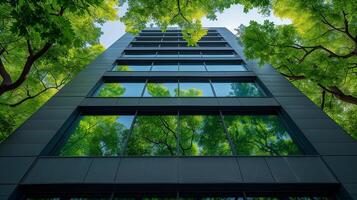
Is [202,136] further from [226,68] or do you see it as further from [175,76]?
[226,68]

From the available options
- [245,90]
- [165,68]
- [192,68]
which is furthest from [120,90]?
[245,90]

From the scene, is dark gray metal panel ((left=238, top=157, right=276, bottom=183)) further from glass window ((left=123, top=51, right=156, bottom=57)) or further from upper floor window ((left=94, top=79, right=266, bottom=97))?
glass window ((left=123, top=51, right=156, bottom=57))

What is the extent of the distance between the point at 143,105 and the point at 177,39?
13818 mm

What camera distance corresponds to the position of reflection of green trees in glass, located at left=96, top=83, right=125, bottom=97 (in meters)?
11.6

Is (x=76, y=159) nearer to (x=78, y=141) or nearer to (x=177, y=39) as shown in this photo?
(x=78, y=141)

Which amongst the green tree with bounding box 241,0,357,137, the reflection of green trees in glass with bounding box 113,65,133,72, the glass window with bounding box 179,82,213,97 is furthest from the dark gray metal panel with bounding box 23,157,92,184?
the green tree with bounding box 241,0,357,137

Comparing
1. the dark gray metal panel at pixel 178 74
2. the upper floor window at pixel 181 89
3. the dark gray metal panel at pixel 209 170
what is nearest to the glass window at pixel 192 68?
the dark gray metal panel at pixel 178 74

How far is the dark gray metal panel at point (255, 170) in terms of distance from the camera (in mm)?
6765

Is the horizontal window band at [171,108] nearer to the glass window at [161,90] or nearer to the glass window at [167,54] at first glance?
the glass window at [161,90]

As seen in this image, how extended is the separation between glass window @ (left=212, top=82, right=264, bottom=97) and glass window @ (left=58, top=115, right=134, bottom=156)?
4747mm

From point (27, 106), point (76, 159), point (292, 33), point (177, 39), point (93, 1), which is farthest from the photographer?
point (177, 39)

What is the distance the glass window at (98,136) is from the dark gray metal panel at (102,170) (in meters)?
0.44

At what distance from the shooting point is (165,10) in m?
13.1

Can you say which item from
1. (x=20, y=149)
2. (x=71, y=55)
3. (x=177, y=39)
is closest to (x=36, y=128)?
(x=20, y=149)
